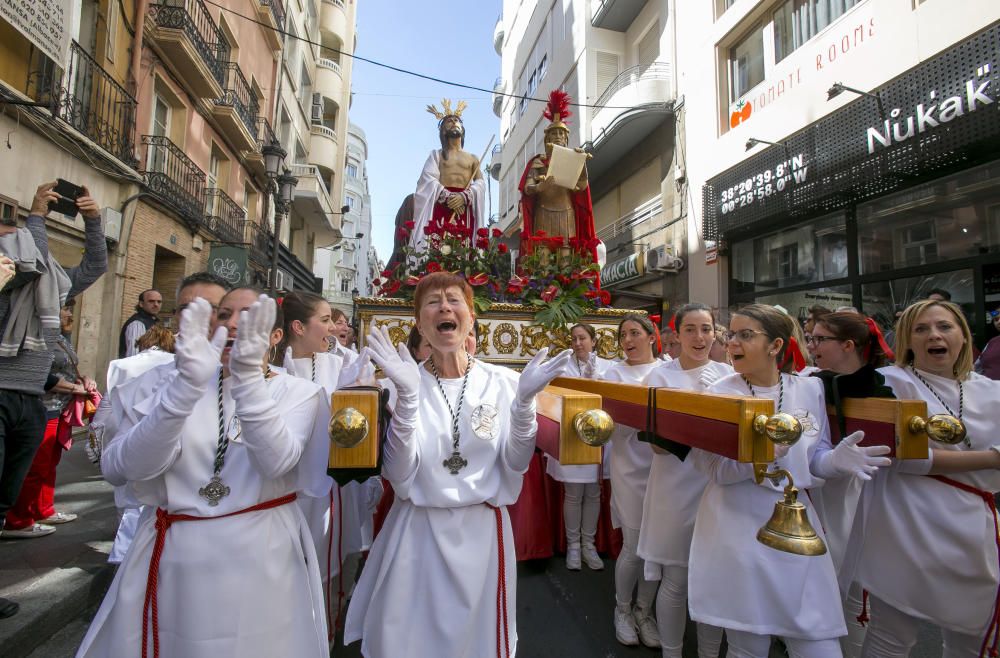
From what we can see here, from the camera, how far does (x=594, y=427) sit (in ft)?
5.36

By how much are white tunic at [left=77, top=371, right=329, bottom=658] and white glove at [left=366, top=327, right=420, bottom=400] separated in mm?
375

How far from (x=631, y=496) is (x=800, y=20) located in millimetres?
11508

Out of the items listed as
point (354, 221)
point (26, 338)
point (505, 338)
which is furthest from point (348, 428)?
point (354, 221)

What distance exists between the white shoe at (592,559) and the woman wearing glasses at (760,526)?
198cm

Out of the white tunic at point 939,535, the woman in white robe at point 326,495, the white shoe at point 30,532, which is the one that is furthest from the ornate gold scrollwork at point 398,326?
the white tunic at point 939,535

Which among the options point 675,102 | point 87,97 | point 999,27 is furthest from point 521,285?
point 675,102

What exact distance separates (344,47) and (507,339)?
87.0 feet

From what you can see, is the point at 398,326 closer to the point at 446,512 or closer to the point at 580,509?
the point at 580,509

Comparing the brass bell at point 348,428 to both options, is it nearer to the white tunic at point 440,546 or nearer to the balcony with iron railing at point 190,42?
the white tunic at point 440,546

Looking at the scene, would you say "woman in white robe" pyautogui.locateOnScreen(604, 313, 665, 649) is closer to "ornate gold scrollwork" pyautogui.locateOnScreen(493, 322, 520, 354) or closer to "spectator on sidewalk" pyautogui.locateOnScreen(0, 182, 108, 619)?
"ornate gold scrollwork" pyautogui.locateOnScreen(493, 322, 520, 354)

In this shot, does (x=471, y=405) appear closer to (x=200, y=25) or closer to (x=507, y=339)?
(x=507, y=339)

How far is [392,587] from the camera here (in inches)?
75.9

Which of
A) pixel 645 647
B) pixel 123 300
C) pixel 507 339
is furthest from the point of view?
pixel 123 300

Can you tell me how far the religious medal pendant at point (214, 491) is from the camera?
173 cm
